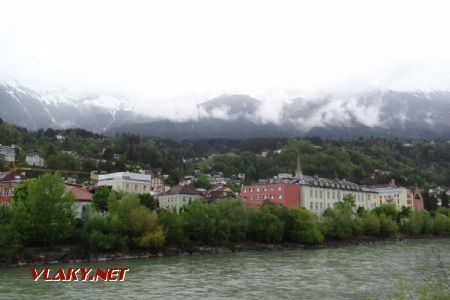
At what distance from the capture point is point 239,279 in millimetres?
42469

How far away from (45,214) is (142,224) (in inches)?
499

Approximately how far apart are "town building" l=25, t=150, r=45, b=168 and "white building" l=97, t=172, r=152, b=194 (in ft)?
135

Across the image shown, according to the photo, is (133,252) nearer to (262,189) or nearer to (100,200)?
(100,200)

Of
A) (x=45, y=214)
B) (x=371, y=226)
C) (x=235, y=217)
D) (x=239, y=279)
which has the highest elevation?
(x=235, y=217)

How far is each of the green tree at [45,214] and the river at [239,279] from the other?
943 cm

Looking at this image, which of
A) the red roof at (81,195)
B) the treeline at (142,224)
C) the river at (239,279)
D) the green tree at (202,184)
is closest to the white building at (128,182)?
the red roof at (81,195)

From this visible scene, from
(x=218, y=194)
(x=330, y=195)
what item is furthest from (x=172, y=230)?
(x=330, y=195)

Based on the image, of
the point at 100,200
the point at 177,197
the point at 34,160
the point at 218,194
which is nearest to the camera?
the point at 100,200

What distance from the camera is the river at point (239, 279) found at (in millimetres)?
34688

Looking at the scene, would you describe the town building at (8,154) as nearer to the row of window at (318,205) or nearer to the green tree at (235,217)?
the row of window at (318,205)

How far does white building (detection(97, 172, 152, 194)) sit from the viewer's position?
128 meters

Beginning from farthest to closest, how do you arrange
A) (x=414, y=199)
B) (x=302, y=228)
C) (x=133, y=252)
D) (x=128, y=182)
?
(x=414, y=199), (x=128, y=182), (x=302, y=228), (x=133, y=252)

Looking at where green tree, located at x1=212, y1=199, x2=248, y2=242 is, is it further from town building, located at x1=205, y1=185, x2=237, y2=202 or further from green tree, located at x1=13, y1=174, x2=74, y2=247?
town building, located at x1=205, y1=185, x2=237, y2=202

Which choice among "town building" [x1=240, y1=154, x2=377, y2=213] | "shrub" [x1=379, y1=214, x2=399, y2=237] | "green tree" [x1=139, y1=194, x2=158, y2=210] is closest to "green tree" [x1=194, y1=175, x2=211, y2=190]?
"town building" [x1=240, y1=154, x2=377, y2=213]
